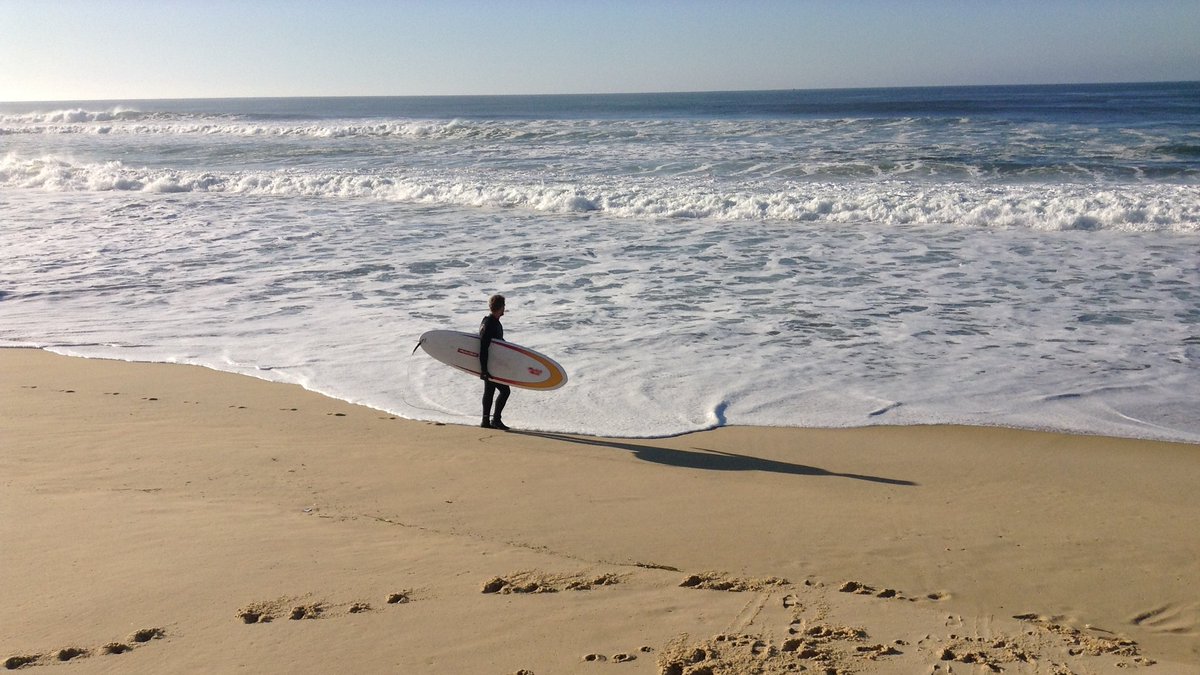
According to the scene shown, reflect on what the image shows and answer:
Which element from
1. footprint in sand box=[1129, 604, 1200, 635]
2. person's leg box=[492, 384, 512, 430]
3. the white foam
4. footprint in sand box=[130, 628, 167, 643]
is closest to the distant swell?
the white foam

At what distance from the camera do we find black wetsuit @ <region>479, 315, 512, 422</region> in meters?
6.98

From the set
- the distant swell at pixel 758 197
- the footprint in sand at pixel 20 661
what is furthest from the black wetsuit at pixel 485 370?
the distant swell at pixel 758 197

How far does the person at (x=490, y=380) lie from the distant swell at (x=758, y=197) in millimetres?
10959

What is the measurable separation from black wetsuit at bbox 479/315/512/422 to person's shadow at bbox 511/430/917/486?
2.30 feet

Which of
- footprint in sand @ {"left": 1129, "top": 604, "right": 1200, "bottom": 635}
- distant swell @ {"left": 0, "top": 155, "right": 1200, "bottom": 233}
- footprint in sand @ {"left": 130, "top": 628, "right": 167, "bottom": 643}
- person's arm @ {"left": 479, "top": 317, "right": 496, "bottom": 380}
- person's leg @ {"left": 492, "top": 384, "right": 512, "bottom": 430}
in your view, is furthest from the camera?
distant swell @ {"left": 0, "top": 155, "right": 1200, "bottom": 233}

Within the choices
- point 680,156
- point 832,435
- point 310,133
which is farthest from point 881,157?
point 310,133

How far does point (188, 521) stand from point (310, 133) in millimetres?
40385

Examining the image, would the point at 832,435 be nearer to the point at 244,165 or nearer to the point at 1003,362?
the point at 1003,362

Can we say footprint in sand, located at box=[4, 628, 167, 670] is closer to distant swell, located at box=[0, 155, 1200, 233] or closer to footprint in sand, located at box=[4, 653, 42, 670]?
footprint in sand, located at box=[4, 653, 42, 670]

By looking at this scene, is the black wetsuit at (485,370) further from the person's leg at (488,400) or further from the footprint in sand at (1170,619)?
the footprint in sand at (1170,619)

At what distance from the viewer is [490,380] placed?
23.5ft

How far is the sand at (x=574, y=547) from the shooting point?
3.63m

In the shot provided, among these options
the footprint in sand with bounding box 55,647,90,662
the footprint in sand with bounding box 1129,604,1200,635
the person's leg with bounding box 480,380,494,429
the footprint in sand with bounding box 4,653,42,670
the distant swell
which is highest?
the distant swell

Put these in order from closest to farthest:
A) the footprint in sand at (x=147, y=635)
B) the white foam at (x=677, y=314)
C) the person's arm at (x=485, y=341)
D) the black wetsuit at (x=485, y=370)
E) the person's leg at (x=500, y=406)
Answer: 1. the footprint in sand at (x=147, y=635)
2. the person's leg at (x=500, y=406)
3. the black wetsuit at (x=485, y=370)
4. the person's arm at (x=485, y=341)
5. the white foam at (x=677, y=314)
